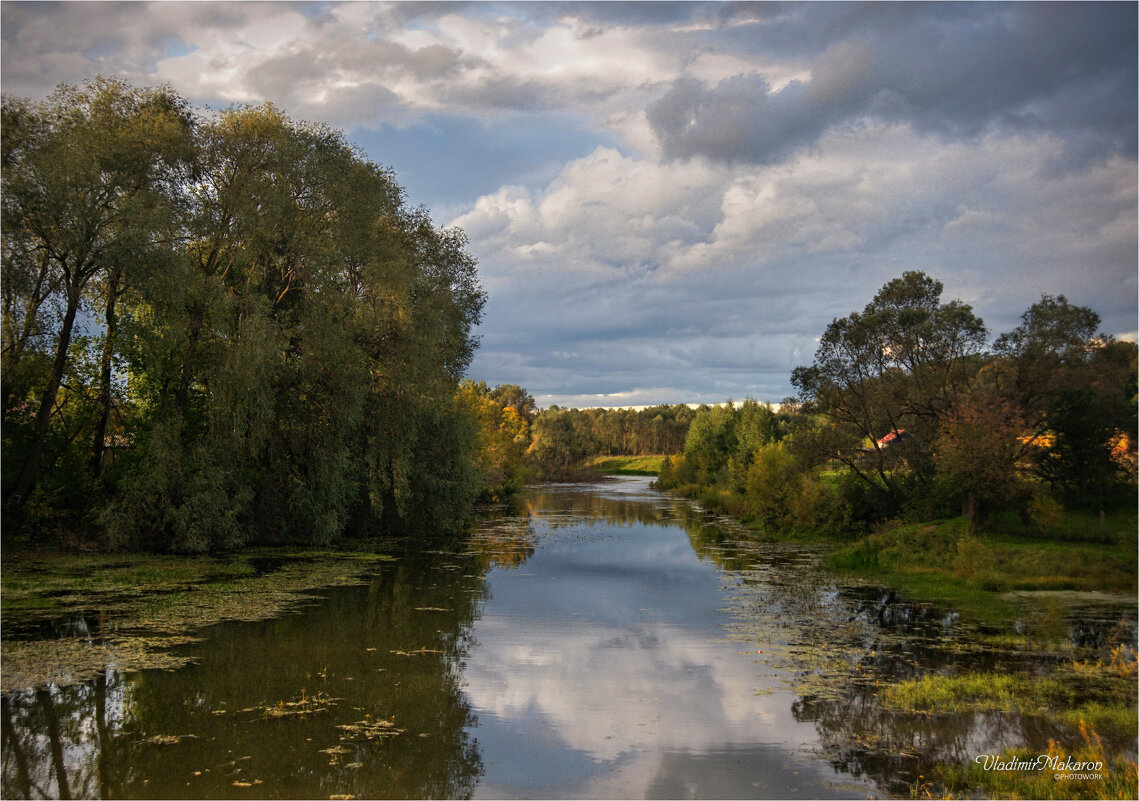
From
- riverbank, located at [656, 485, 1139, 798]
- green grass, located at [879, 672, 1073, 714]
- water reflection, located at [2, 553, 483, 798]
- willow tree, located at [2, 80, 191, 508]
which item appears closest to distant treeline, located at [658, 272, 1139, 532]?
riverbank, located at [656, 485, 1139, 798]

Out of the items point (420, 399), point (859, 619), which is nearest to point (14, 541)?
point (420, 399)

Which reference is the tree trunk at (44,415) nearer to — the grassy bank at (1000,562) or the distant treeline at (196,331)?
the distant treeline at (196,331)

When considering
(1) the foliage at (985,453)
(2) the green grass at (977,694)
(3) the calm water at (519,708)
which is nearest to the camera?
(3) the calm water at (519,708)

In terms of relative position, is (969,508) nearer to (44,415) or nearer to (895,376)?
(895,376)

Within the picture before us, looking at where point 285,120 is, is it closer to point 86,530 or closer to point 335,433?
point 335,433

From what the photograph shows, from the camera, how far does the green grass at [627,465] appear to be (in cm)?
11597

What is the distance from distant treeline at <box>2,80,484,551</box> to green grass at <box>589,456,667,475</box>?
8877cm

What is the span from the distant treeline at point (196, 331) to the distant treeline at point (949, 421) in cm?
1744

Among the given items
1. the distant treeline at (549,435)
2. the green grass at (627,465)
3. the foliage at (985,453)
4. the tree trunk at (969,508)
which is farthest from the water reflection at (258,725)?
the green grass at (627,465)

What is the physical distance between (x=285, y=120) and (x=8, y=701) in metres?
20.3

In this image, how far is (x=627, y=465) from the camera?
12469 cm

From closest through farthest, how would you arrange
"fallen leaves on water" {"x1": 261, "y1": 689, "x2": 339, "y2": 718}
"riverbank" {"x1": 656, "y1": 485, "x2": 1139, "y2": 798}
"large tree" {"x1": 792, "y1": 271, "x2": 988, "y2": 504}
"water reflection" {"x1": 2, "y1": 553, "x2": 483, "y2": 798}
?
"water reflection" {"x1": 2, "y1": 553, "x2": 483, "y2": 798}, "riverbank" {"x1": 656, "y1": 485, "x2": 1139, "y2": 798}, "fallen leaves on water" {"x1": 261, "y1": 689, "x2": 339, "y2": 718}, "large tree" {"x1": 792, "y1": 271, "x2": 988, "y2": 504}

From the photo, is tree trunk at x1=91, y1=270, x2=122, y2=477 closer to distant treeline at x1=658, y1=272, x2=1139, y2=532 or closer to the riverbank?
the riverbank

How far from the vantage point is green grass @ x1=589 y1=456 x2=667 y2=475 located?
116 meters
